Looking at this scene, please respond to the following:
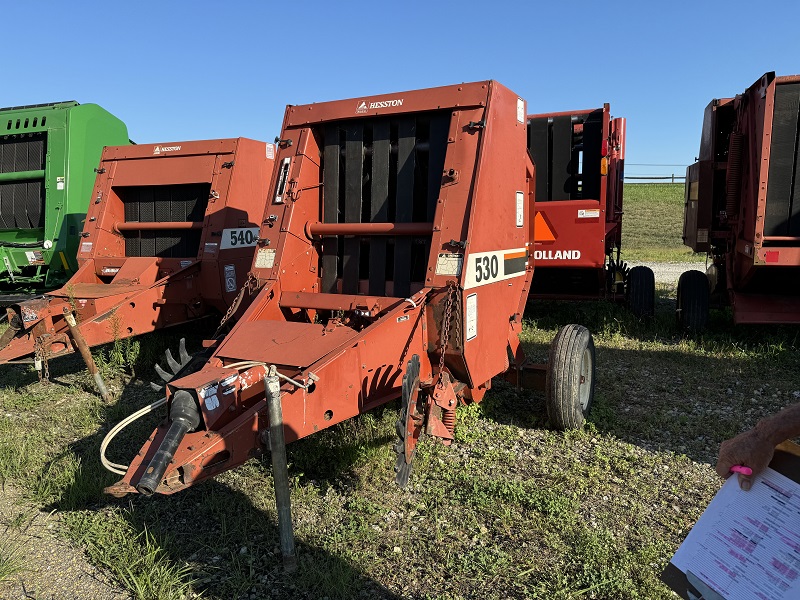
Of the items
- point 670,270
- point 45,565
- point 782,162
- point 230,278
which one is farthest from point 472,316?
point 670,270

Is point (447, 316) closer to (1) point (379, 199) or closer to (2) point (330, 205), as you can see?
(1) point (379, 199)

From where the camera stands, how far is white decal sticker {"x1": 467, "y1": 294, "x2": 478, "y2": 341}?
3.56 m

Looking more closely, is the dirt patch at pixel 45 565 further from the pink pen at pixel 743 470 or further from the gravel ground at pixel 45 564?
the pink pen at pixel 743 470

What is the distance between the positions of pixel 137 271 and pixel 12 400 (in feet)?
5.47

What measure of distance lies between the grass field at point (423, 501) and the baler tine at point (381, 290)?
0.38 m

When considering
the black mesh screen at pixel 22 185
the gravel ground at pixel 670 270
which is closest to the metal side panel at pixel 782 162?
the gravel ground at pixel 670 270

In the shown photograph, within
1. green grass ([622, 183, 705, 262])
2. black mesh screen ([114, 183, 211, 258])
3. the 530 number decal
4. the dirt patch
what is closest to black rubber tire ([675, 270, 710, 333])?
the 530 number decal

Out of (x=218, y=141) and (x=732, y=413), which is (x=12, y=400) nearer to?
(x=218, y=141)

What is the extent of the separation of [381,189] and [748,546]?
3332 millimetres

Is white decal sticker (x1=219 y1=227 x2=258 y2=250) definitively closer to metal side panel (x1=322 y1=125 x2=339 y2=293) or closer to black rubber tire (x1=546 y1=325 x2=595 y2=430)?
metal side panel (x1=322 y1=125 x2=339 y2=293)

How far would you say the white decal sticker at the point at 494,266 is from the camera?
357cm

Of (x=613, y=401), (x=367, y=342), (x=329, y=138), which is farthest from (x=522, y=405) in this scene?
(x=329, y=138)

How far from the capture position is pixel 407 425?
274 cm

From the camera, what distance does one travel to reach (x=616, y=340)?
7.05 meters
